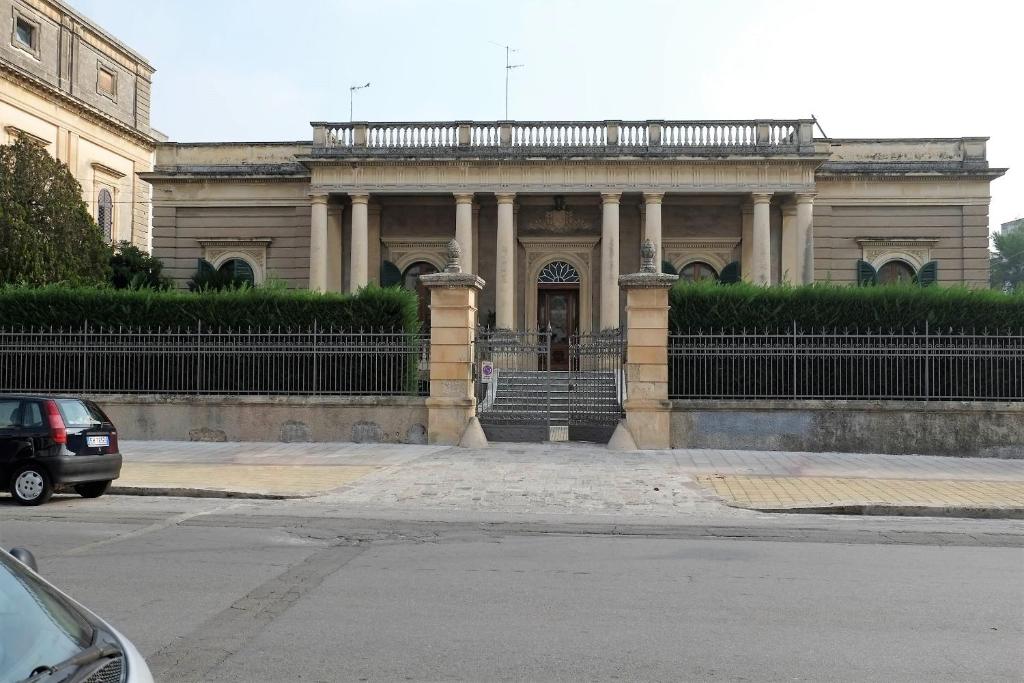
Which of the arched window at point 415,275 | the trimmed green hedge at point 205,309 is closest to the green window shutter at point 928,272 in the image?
the arched window at point 415,275

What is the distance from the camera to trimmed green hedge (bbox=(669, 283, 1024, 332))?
61.2ft

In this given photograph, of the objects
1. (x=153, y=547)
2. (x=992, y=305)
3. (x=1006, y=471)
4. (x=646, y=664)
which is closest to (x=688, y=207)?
(x=992, y=305)

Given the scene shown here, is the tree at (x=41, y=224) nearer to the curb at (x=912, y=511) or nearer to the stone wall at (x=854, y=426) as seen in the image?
the stone wall at (x=854, y=426)

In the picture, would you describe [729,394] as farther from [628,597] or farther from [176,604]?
[176,604]

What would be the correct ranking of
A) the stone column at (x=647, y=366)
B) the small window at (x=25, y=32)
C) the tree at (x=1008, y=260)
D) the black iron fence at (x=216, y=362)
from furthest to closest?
the tree at (x=1008, y=260), the small window at (x=25, y=32), the black iron fence at (x=216, y=362), the stone column at (x=647, y=366)

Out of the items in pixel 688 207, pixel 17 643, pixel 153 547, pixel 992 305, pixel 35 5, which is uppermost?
pixel 35 5

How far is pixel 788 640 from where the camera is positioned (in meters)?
5.82

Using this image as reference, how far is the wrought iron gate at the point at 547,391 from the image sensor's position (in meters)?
19.1

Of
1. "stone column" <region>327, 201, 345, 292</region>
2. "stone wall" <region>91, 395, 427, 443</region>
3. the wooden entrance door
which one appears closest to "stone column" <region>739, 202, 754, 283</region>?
the wooden entrance door

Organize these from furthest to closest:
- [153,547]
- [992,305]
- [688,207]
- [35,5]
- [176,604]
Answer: [35,5] → [688,207] → [992,305] → [153,547] → [176,604]

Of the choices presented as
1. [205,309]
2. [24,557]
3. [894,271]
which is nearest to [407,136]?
[205,309]

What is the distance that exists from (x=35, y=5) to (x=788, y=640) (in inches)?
1826

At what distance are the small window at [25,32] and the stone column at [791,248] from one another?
32.2 metres

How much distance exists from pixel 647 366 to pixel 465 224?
14.2 metres
